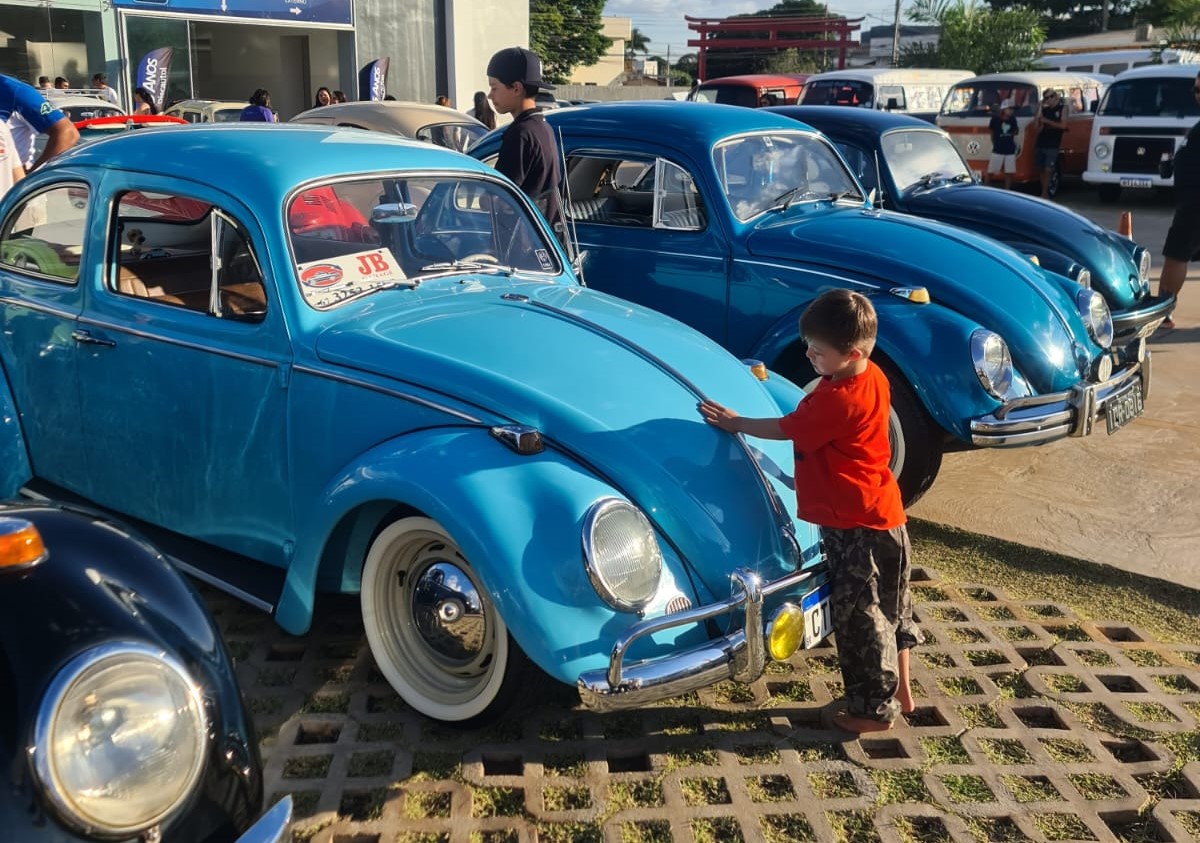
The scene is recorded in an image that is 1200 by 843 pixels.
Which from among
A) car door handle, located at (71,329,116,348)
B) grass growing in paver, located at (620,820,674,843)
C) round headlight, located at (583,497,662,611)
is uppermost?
car door handle, located at (71,329,116,348)

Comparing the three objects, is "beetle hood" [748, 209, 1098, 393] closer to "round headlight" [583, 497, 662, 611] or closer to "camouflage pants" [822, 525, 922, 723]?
"camouflage pants" [822, 525, 922, 723]

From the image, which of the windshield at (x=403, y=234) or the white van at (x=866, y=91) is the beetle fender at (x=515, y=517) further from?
the white van at (x=866, y=91)

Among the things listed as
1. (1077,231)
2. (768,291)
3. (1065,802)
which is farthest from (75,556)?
(1077,231)

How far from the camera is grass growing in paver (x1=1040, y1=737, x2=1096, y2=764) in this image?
10.3 feet

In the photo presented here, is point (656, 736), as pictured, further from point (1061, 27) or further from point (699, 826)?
point (1061, 27)

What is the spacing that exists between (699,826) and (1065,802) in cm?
103

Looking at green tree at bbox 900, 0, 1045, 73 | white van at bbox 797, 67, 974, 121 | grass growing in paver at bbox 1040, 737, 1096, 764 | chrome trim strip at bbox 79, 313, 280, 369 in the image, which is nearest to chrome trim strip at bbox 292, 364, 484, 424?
chrome trim strip at bbox 79, 313, 280, 369

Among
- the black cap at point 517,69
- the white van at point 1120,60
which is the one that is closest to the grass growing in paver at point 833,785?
the black cap at point 517,69

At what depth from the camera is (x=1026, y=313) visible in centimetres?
497

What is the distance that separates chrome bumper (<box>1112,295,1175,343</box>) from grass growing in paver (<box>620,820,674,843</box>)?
16.8ft

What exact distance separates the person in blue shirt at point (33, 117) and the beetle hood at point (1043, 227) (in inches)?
211

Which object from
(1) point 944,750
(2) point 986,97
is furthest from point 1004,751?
(2) point 986,97

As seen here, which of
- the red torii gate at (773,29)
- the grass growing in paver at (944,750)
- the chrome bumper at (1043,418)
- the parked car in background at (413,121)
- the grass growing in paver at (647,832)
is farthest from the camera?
the red torii gate at (773,29)

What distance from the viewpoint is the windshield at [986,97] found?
15.3m
